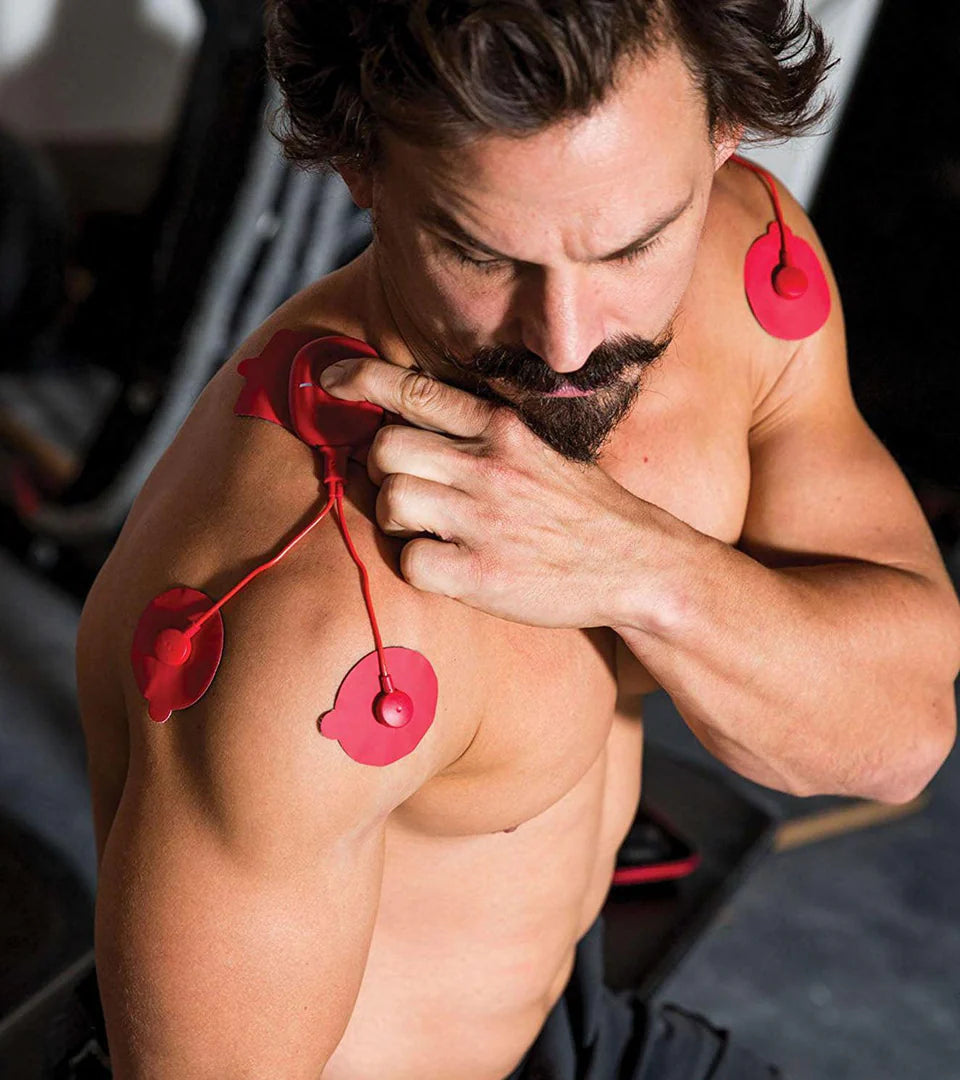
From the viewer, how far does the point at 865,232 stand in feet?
9.43

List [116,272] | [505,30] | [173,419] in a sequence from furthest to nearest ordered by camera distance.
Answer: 1. [116,272]
2. [173,419]
3. [505,30]

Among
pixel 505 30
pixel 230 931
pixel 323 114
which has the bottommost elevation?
pixel 230 931

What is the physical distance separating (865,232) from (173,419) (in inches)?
60.8

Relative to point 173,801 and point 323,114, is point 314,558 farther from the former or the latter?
point 323,114

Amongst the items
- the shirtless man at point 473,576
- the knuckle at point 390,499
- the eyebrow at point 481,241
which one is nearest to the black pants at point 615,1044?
the shirtless man at point 473,576

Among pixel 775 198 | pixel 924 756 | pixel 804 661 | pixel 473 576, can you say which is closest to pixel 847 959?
pixel 924 756

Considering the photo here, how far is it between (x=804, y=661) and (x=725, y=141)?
0.39m

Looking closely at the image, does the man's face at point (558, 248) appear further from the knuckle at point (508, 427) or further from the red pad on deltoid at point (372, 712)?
the red pad on deltoid at point (372, 712)

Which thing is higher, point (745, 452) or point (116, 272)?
point (745, 452)

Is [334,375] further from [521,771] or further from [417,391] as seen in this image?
[521,771]

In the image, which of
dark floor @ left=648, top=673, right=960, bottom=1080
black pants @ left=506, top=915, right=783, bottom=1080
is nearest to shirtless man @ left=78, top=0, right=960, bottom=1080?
black pants @ left=506, top=915, right=783, bottom=1080

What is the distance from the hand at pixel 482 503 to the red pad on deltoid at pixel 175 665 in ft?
0.42

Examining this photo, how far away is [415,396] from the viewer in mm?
871

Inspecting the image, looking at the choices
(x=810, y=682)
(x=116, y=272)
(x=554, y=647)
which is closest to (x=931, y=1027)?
(x=810, y=682)
